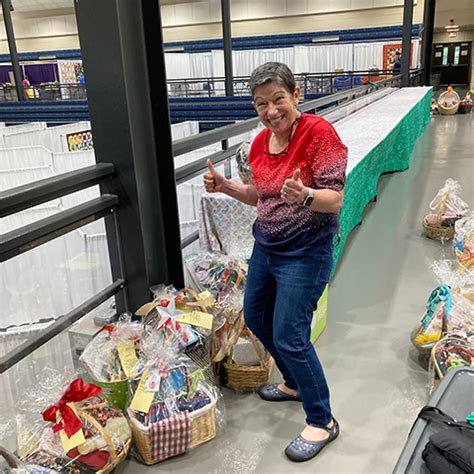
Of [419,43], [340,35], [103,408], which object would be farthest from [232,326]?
[340,35]

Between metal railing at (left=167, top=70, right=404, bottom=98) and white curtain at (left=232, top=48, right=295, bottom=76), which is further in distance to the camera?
white curtain at (left=232, top=48, right=295, bottom=76)

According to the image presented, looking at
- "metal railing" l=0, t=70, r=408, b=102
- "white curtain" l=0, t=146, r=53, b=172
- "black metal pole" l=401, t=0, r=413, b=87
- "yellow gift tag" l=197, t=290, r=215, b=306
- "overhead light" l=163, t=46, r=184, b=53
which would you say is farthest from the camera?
"overhead light" l=163, t=46, r=184, b=53

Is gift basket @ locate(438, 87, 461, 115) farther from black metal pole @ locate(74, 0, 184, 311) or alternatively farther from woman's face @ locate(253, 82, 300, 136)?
woman's face @ locate(253, 82, 300, 136)

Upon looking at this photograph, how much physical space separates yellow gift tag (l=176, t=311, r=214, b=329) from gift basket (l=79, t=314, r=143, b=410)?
19 centimetres

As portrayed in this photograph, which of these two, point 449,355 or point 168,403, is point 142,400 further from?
point 449,355

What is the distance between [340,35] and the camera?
20219 mm

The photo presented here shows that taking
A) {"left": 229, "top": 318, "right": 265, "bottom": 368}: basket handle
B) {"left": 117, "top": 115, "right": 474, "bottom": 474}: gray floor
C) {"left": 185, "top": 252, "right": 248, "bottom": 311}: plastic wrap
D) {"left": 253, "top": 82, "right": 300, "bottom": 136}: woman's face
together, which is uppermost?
{"left": 253, "top": 82, "right": 300, "bottom": 136}: woman's face

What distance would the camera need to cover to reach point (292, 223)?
5.91 feet

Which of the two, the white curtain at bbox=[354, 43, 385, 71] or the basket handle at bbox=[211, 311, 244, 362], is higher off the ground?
the white curtain at bbox=[354, 43, 385, 71]

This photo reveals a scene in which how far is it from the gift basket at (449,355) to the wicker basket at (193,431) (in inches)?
39.5

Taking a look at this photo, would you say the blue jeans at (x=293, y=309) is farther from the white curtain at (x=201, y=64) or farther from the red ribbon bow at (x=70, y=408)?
the white curtain at (x=201, y=64)

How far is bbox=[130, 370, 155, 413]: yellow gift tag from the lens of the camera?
195 cm

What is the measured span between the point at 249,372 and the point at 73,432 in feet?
2.94

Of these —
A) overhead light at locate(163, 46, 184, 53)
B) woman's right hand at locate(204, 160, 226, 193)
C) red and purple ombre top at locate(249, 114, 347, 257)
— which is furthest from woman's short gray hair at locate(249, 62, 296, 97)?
overhead light at locate(163, 46, 184, 53)
